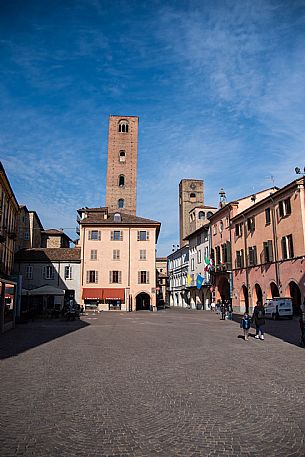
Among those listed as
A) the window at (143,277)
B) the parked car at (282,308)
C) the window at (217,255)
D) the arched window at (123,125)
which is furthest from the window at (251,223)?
the arched window at (123,125)

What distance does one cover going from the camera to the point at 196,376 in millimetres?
8695

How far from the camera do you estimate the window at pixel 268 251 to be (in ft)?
111

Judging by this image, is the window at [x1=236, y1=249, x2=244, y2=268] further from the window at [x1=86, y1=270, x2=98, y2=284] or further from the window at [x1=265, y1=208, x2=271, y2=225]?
the window at [x1=86, y1=270, x2=98, y2=284]

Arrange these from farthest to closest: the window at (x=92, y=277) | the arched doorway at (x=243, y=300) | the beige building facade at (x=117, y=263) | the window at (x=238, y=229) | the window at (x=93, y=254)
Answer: the window at (x=93, y=254) < the window at (x=92, y=277) < the beige building facade at (x=117, y=263) < the window at (x=238, y=229) < the arched doorway at (x=243, y=300)

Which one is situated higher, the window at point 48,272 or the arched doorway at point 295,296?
the window at point 48,272

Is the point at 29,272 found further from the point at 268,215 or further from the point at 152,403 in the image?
the point at 152,403

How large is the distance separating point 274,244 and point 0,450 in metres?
31.3

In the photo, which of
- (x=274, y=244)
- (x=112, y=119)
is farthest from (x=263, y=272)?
(x=112, y=119)

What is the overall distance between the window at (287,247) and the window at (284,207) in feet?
6.48

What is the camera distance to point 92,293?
44.0 meters

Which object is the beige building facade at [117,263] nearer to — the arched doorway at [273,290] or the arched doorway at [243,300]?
the arched doorway at [243,300]

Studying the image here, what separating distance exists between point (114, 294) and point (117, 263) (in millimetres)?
3663

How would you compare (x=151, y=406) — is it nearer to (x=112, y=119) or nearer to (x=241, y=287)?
(x=241, y=287)

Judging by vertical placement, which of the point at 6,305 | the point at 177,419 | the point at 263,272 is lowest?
the point at 177,419
